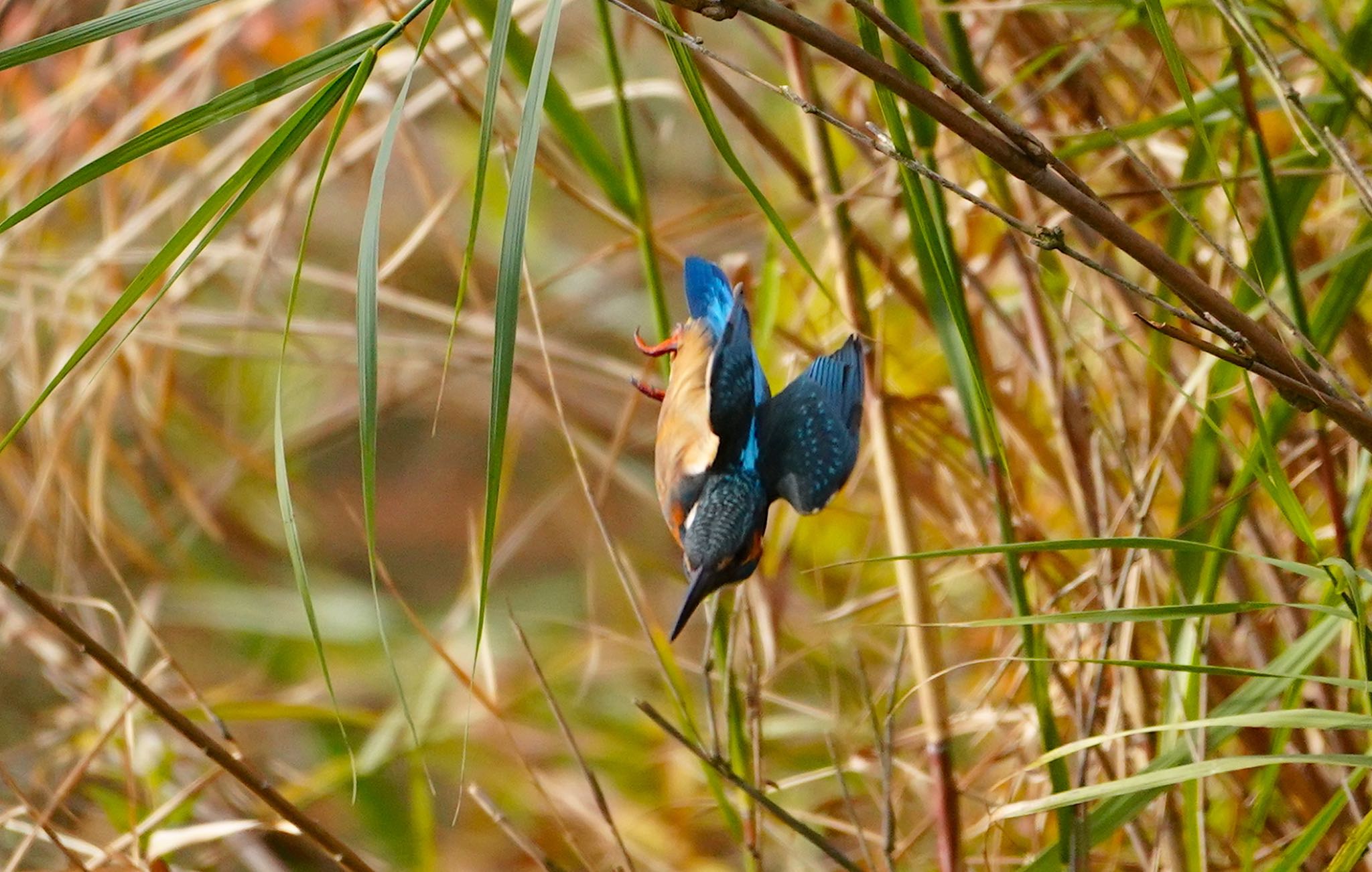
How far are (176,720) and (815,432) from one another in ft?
1.93

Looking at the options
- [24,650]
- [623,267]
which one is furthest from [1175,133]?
[24,650]

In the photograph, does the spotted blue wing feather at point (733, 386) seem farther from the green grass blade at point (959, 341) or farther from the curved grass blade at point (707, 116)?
the curved grass blade at point (707, 116)

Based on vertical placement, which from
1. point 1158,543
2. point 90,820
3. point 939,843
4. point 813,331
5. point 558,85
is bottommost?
point 90,820

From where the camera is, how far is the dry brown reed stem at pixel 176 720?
907mm

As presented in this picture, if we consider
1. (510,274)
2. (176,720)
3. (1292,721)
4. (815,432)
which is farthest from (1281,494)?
(176,720)

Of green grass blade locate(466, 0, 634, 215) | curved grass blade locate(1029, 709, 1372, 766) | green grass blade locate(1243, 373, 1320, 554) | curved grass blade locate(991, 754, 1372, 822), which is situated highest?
green grass blade locate(466, 0, 634, 215)

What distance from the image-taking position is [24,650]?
9.05 ft

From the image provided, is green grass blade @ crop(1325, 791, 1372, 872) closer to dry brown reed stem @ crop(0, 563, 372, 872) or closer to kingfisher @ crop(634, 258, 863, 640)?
kingfisher @ crop(634, 258, 863, 640)

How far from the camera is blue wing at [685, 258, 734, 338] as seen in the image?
1.25 m

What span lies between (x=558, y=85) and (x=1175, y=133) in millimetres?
939

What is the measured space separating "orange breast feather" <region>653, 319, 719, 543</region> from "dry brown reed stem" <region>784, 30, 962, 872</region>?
178mm

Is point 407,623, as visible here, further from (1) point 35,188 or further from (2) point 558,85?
(2) point 558,85

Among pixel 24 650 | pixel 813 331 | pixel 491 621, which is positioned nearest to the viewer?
pixel 813 331

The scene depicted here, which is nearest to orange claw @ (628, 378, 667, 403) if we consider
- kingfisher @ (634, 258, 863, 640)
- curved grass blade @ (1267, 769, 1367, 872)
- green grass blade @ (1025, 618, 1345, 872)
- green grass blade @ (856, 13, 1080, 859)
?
kingfisher @ (634, 258, 863, 640)
